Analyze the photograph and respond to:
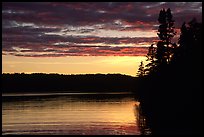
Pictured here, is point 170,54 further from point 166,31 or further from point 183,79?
point 183,79

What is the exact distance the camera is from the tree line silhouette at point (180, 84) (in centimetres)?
4275

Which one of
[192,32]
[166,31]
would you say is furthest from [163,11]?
[192,32]

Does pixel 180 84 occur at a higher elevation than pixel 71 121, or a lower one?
higher

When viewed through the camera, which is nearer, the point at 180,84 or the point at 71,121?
the point at 180,84

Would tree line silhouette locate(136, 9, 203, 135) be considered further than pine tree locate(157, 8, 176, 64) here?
No

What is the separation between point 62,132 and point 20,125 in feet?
A: 40.6

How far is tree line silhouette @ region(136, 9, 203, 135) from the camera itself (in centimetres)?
4275

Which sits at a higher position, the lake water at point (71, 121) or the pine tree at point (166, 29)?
the pine tree at point (166, 29)

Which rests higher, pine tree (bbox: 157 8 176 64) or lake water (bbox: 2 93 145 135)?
pine tree (bbox: 157 8 176 64)

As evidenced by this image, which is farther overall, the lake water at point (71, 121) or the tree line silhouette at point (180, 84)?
the lake water at point (71, 121)

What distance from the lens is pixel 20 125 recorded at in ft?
197

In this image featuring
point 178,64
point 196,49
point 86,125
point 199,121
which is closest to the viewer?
point 199,121

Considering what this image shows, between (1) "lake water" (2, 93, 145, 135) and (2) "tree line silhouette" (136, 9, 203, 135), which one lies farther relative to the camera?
(1) "lake water" (2, 93, 145, 135)

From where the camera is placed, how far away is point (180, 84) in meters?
A: 51.0
